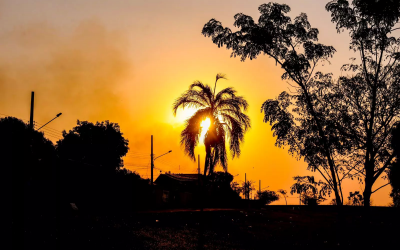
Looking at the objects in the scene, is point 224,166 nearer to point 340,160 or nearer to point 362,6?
point 340,160

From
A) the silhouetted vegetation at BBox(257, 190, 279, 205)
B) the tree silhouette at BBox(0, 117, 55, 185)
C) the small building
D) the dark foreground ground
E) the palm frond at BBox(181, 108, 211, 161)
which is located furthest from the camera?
the silhouetted vegetation at BBox(257, 190, 279, 205)

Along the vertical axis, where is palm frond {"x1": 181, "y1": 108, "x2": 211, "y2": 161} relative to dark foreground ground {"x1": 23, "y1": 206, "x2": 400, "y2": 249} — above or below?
above

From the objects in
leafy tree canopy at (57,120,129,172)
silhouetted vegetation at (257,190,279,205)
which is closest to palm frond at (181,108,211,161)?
leafy tree canopy at (57,120,129,172)

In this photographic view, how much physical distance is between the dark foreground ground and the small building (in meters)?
11.0

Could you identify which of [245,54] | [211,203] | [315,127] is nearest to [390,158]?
[315,127]

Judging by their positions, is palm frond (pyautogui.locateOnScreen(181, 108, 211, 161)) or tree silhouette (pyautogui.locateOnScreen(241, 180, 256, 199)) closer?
palm frond (pyautogui.locateOnScreen(181, 108, 211, 161))

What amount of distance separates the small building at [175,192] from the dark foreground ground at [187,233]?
36.0 feet

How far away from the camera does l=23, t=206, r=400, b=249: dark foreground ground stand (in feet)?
46.4

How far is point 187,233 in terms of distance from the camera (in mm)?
20703

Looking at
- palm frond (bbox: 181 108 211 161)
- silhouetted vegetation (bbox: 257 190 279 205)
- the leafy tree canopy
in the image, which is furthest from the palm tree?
silhouetted vegetation (bbox: 257 190 279 205)

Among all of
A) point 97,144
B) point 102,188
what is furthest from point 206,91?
point 97,144

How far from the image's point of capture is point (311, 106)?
20.6 meters

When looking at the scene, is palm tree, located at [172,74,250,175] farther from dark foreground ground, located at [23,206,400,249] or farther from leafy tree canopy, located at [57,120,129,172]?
leafy tree canopy, located at [57,120,129,172]

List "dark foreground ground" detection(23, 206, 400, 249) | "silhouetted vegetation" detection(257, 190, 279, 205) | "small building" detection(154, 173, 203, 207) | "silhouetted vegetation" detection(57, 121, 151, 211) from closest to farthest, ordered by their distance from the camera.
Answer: "dark foreground ground" detection(23, 206, 400, 249)
"silhouetted vegetation" detection(57, 121, 151, 211)
"small building" detection(154, 173, 203, 207)
"silhouetted vegetation" detection(257, 190, 279, 205)
